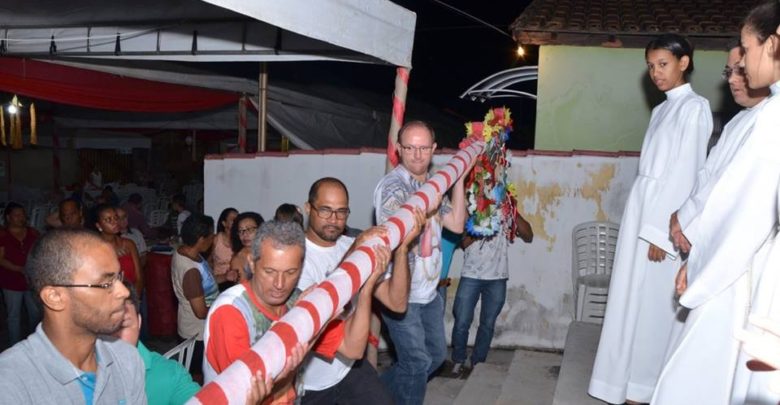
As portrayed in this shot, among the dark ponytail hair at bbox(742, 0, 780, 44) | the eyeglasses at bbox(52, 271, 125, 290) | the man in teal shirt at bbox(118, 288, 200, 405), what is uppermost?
the dark ponytail hair at bbox(742, 0, 780, 44)

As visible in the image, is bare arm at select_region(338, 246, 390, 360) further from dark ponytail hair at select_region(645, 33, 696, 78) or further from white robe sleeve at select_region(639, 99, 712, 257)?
dark ponytail hair at select_region(645, 33, 696, 78)

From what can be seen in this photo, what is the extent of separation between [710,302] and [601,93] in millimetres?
5772

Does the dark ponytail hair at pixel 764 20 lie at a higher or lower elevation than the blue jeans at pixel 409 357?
higher

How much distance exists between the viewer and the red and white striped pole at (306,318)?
6.34 feet

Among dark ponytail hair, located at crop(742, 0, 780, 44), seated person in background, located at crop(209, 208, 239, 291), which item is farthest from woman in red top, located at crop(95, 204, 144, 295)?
dark ponytail hair, located at crop(742, 0, 780, 44)

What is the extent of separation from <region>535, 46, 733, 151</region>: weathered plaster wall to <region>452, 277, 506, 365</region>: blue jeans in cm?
248

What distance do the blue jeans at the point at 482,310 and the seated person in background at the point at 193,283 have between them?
2328 millimetres

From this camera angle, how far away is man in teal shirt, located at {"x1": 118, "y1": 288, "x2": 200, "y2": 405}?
2.64 m

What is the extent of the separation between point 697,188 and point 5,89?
6529 mm

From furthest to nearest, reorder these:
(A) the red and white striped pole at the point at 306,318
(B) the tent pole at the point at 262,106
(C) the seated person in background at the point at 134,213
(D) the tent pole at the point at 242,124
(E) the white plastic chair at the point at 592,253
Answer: (C) the seated person in background at the point at 134,213 < (D) the tent pole at the point at 242,124 < (B) the tent pole at the point at 262,106 < (E) the white plastic chair at the point at 592,253 < (A) the red and white striped pole at the point at 306,318

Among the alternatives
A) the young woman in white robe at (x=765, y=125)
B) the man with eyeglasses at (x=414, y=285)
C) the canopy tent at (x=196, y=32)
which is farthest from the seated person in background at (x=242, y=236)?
the young woman in white robe at (x=765, y=125)

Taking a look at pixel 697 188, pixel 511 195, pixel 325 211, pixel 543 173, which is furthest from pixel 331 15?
pixel 543 173

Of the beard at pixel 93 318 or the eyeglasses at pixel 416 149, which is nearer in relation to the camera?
→ the beard at pixel 93 318

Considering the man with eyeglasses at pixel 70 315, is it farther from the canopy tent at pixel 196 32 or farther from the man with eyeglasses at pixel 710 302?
the man with eyeglasses at pixel 710 302
